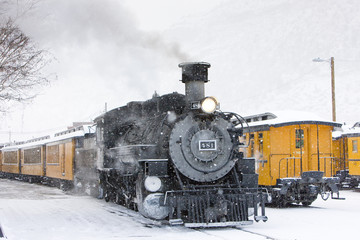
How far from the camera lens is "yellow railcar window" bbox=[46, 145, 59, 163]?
2449 centimetres

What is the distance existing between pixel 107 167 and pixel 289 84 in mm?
82429

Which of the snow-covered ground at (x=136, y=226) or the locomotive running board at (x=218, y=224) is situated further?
the locomotive running board at (x=218, y=224)

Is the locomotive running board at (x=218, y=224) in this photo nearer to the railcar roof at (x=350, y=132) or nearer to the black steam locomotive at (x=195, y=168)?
the black steam locomotive at (x=195, y=168)

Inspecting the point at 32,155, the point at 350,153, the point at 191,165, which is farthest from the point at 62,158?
the point at 191,165

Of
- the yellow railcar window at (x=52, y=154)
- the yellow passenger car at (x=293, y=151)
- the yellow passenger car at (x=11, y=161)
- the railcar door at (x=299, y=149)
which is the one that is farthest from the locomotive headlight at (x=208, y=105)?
the yellow passenger car at (x=11, y=161)

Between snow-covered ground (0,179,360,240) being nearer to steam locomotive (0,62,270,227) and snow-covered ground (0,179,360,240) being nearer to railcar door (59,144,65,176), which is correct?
steam locomotive (0,62,270,227)

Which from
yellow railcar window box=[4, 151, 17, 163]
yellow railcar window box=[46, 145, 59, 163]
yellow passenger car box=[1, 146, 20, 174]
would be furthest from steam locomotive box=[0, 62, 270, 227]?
yellow railcar window box=[4, 151, 17, 163]

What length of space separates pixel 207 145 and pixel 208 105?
0.81 m

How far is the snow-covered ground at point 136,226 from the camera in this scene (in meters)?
8.44

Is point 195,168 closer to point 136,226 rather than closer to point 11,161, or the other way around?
point 136,226

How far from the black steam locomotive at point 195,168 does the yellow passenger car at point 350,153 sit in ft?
34.2

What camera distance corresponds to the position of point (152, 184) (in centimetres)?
935

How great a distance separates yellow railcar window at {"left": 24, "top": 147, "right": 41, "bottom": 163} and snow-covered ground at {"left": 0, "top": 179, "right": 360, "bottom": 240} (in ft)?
55.9

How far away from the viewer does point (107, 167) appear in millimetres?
13195
